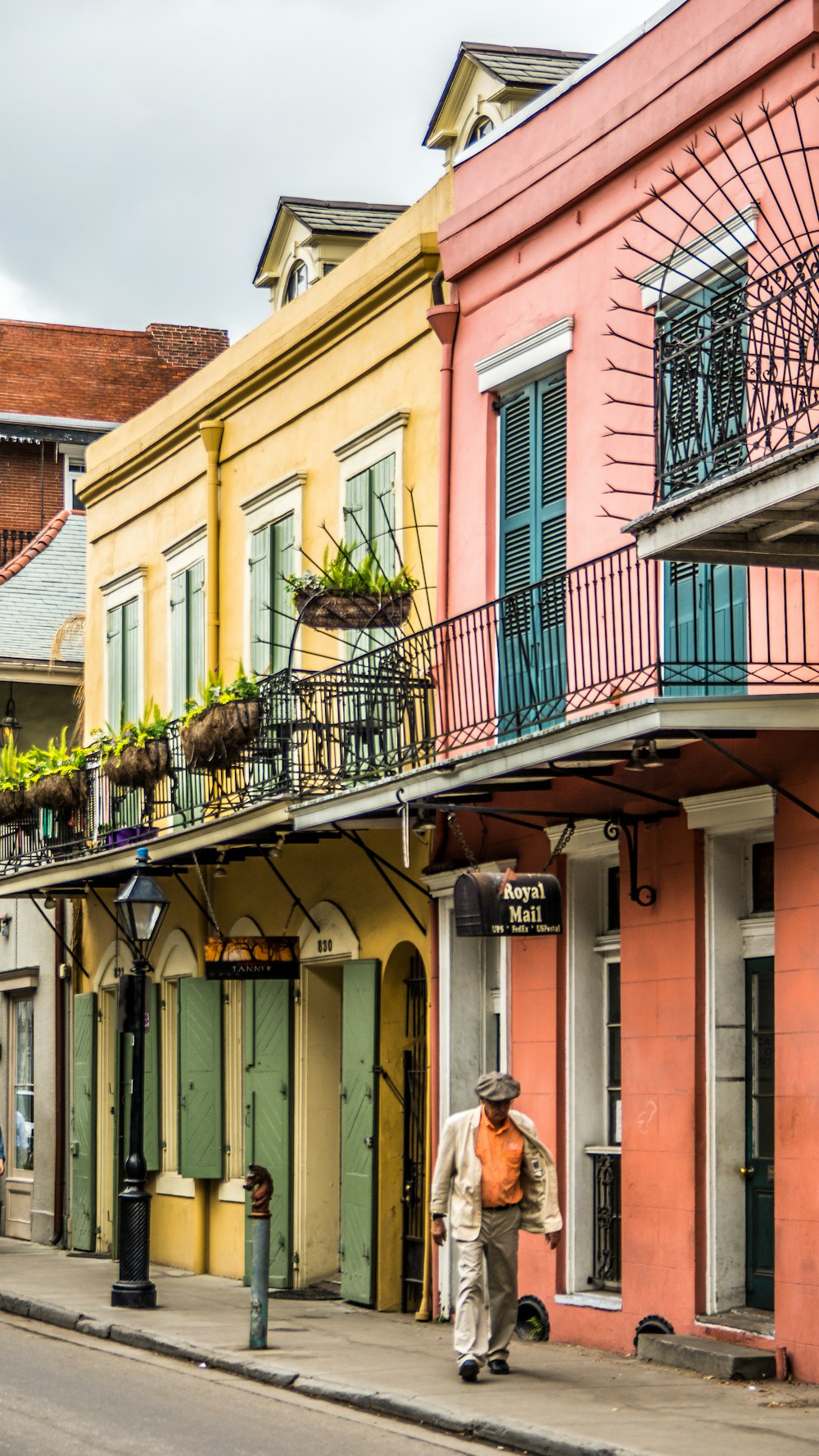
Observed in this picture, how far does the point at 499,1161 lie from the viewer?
40.2ft

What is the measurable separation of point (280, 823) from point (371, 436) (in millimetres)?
3095

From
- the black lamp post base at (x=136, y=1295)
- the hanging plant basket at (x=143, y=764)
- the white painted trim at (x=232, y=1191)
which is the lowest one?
the black lamp post base at (x=136, y=1295)

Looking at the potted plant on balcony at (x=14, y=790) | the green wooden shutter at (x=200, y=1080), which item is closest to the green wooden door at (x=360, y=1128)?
the green wooden shutter at (x=200, y=1080)

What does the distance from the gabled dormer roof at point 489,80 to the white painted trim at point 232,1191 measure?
8770 millimetres

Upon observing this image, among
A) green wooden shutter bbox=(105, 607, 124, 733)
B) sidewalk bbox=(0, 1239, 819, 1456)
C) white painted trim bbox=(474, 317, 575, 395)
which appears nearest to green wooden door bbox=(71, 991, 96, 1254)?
green wooden shutter bbox=(105, 607, 124, 733)

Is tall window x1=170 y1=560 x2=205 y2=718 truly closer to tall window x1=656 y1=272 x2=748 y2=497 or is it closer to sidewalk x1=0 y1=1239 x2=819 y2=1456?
sidewalk x1=0 y1=1239 x2=819 y2=1456

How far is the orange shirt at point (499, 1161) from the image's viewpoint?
12.2m

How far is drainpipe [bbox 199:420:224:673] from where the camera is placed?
2016 cm

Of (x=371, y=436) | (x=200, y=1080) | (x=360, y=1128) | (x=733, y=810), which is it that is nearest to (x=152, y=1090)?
(x=200, y=1080)

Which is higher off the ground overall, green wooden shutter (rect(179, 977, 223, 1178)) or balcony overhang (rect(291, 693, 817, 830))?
balcony overhang (rect(291, 693, 817, 830))

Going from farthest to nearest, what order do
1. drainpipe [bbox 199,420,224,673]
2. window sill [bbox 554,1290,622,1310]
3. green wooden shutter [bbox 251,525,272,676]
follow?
drainpipe [bbox 199,420,224,673] < green wooden shutter [bbox 251,525,272,676] < window sill [bbox 554,1290,622,1310]

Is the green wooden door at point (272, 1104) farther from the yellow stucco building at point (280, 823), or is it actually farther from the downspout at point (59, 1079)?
the downspout at point (59, 1079)

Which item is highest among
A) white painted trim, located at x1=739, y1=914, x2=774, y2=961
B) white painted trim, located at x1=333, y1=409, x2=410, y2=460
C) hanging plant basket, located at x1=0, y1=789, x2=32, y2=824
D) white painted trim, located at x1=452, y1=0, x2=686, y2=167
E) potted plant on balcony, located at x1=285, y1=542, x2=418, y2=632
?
white painted trim, located at x1=452, y1=0, x2=686, y2=167

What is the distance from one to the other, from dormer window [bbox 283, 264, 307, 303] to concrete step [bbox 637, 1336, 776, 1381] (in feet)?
35.2
